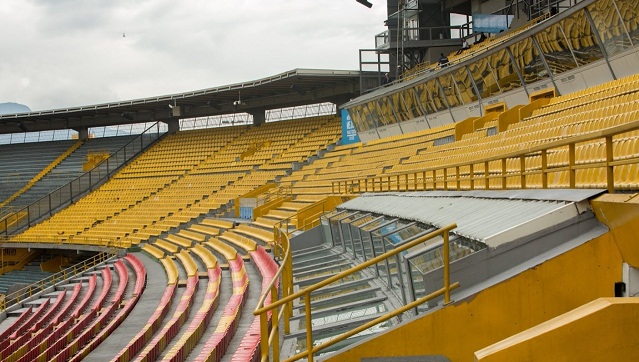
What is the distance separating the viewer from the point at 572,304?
431 cm

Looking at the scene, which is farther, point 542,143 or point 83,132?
point 83,132

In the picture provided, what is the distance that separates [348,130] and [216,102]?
1248 centimetres

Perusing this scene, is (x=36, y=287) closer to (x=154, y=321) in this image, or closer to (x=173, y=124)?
(x=154, y=321)

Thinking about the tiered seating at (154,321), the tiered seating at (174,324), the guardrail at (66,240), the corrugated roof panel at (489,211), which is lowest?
the guardrail at (66,240)

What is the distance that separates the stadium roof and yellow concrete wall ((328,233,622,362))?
29.3 m

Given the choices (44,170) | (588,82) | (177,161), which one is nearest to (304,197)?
(588,82)

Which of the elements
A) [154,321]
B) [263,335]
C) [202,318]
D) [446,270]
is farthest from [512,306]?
[154,321]

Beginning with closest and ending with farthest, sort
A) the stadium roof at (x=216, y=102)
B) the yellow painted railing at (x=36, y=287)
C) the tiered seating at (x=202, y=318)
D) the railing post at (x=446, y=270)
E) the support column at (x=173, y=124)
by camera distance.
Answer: the railing post at (x=446, y=270) < the tiered seating at (x=202, y=318) < the yellow painted railing at (x=36, y=287) < the stadium roof at (x=216, y=102) < the support column at (x=173, y=124)

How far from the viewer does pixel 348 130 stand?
31.4 m

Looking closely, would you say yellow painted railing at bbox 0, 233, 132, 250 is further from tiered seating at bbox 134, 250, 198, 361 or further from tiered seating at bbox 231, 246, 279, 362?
tiered seating at bbox 231, 246, 279, 362

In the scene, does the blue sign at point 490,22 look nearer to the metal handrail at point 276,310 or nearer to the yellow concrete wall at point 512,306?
the metal handrail at point 276,310

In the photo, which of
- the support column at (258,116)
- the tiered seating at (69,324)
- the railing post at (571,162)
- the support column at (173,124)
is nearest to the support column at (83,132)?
the support column at (173,124)

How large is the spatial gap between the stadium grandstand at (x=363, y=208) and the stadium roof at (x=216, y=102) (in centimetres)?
15

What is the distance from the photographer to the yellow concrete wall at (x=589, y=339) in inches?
139
